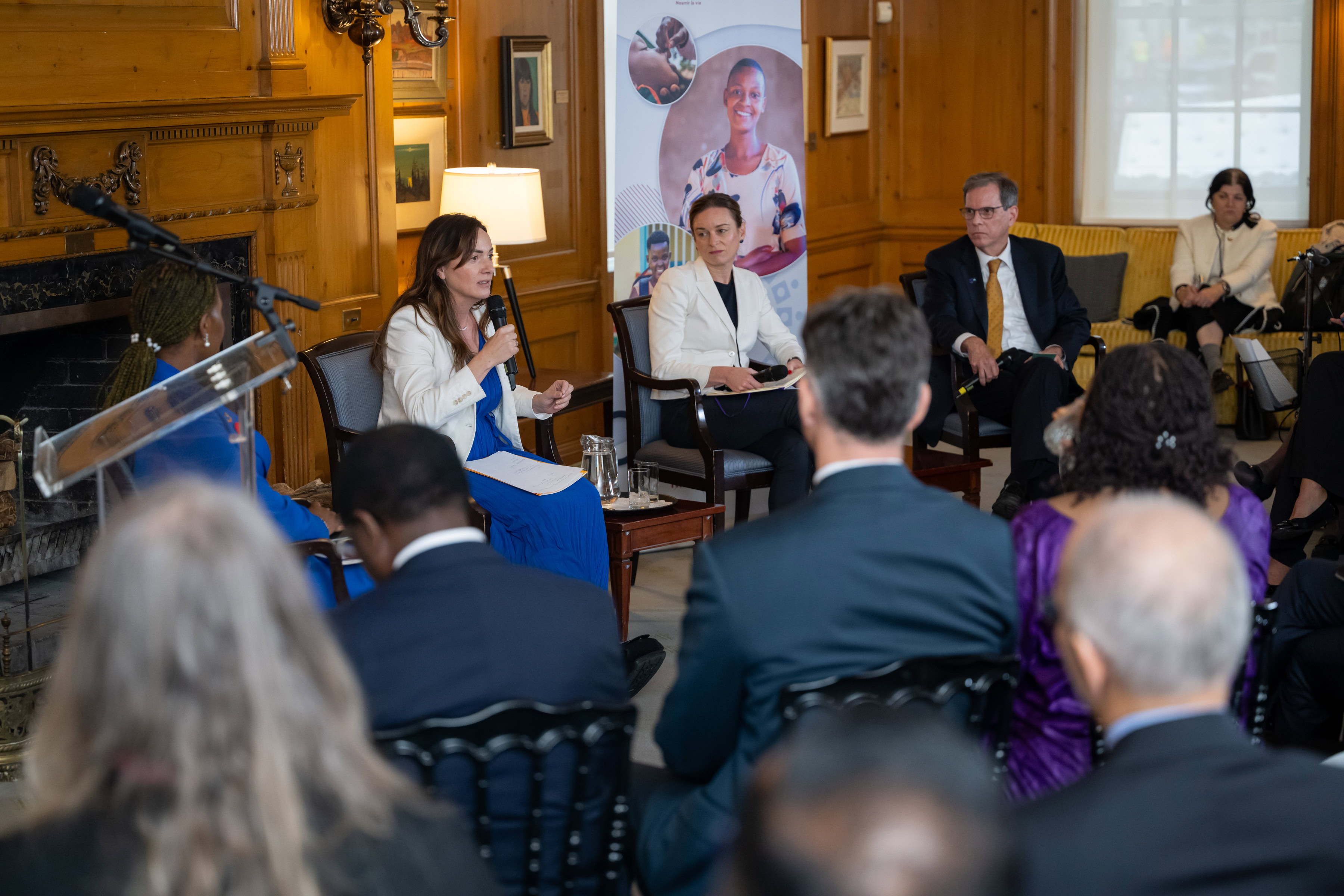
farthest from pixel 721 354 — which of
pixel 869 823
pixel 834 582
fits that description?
pixel 869 823

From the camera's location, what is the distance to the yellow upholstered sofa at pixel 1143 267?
7.10 meters

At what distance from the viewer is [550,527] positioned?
3951mm

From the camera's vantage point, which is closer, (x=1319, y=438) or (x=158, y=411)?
(x=158, y=411)

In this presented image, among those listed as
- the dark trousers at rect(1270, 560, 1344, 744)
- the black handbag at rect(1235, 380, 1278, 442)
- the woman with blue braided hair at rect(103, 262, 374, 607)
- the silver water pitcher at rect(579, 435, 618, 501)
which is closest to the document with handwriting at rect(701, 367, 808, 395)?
the silver water pitcher at rect(579, 435, 618, 501)

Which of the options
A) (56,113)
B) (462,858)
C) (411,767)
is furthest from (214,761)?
(56,113)

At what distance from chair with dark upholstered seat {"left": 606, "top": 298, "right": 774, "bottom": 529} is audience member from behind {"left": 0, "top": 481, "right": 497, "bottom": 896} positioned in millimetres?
3205

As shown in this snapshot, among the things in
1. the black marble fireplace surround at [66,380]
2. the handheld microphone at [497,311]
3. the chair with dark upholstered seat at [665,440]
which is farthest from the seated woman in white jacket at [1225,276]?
the black marble fireplace surround at [66,380]

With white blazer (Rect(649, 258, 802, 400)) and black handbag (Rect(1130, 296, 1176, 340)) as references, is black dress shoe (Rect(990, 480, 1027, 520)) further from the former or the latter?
black handbag (Rect(1130, 296, 1176, 340))

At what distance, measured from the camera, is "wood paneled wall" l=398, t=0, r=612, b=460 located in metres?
5.68

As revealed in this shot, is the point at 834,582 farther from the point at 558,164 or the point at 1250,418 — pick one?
the point at 1250,418

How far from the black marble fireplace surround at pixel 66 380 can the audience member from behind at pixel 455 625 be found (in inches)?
98.4

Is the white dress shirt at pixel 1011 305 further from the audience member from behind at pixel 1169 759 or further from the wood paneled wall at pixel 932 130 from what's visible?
the audience member from behind at pixel 1169 759

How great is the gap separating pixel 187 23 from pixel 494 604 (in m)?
3.06

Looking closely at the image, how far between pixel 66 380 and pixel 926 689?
347cm
